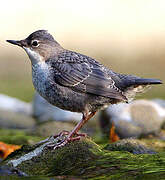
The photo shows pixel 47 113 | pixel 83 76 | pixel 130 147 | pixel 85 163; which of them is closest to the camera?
pixel 85 163

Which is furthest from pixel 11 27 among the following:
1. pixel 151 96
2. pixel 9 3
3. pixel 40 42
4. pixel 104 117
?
pixel 40 42

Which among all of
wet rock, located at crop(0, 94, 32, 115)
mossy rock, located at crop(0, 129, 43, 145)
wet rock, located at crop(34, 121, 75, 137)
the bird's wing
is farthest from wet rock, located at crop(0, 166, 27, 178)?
wet rock, located at crop(0, 94, 32, 115)

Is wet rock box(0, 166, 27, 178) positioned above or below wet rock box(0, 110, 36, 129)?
above

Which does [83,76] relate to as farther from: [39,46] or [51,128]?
[51,128]

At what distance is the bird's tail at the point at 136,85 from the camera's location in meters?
6.16

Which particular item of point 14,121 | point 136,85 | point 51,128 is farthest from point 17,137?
point 136,85

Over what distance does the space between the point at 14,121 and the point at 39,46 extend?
378 cm

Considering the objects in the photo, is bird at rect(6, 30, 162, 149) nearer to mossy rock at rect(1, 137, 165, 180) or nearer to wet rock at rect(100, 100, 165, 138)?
mossy rock at rect(1, 137, 165, 180)

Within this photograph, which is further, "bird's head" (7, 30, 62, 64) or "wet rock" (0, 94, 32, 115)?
"wet rock" (0, 94, 32, 115)

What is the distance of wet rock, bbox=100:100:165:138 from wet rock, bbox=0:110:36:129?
1595 mm

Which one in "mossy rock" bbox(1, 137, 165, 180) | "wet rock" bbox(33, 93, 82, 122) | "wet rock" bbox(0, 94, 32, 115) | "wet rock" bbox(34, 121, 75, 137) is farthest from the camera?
"wet rock" bbox(0, 94, 32, 115)

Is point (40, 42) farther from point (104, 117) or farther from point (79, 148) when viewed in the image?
point (104, 117)

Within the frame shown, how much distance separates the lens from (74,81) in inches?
236

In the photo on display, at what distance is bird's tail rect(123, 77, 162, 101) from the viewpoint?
6.16 meters
